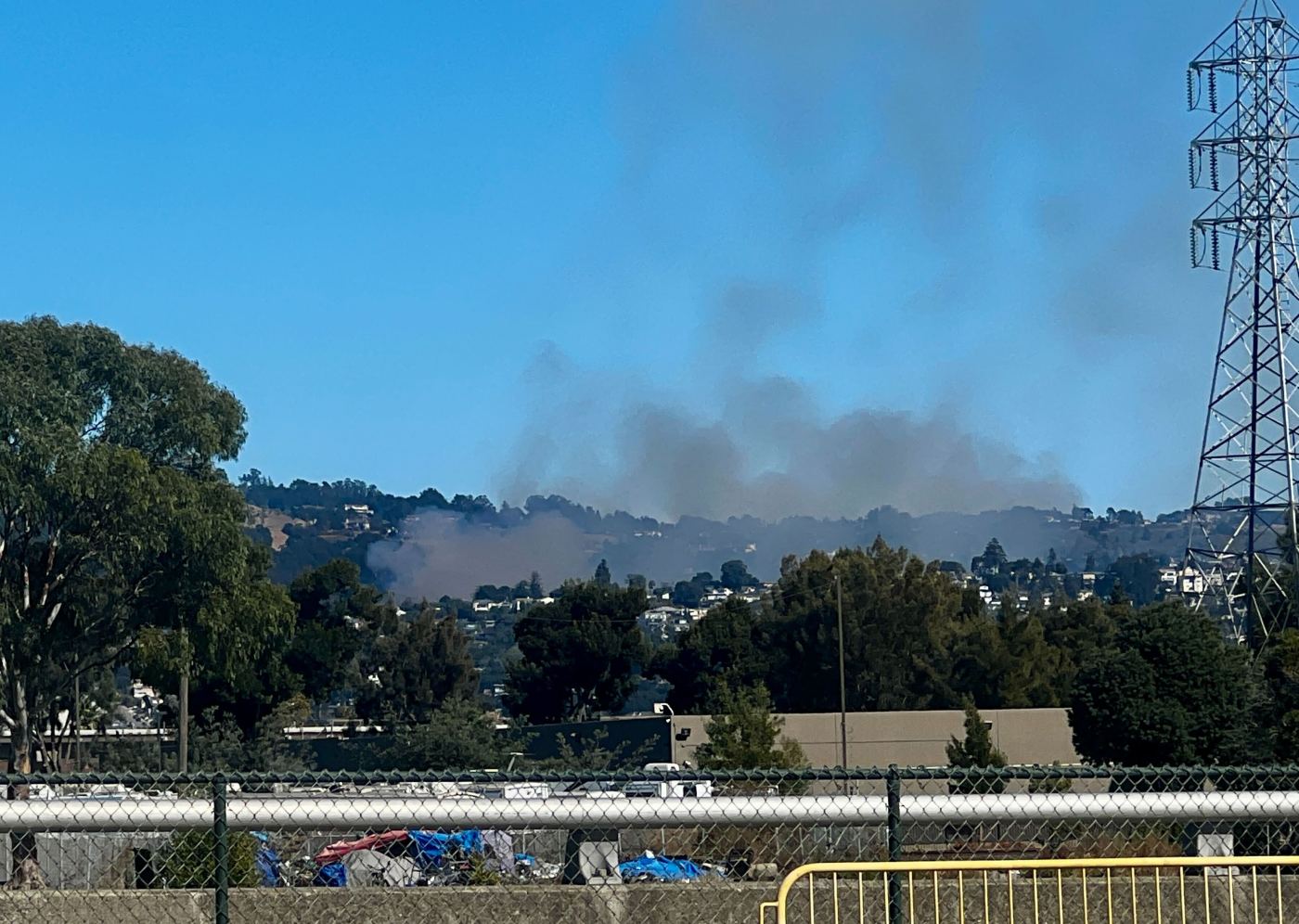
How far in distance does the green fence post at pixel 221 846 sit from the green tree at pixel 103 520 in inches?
1691

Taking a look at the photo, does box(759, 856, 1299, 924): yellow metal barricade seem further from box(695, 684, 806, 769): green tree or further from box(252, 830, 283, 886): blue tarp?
box(695, 684, 806, 769): green tree

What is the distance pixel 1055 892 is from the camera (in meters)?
8.34

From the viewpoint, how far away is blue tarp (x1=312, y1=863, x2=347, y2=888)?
931 centimetres

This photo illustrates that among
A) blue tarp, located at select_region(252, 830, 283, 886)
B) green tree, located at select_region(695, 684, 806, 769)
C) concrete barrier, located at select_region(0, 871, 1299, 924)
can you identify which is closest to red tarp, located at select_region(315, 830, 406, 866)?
blue tarp, located at select_region(252, 830, 283, 886)

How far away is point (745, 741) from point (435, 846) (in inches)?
1472

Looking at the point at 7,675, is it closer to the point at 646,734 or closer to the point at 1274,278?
the point at 646,734

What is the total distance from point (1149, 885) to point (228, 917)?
4.38 meters

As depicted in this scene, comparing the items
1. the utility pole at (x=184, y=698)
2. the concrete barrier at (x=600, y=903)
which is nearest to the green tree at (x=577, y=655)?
the utility pole at (x=184, y=698)

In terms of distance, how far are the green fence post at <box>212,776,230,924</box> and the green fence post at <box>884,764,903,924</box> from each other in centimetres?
298

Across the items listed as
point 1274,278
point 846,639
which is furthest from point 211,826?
point 846,639

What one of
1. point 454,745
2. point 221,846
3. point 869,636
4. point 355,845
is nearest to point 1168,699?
point 454,745

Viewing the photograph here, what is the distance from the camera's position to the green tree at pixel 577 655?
9131 cm

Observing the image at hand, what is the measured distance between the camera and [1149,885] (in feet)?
27.1

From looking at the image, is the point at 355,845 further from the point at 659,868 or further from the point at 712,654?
the point at 712,654
